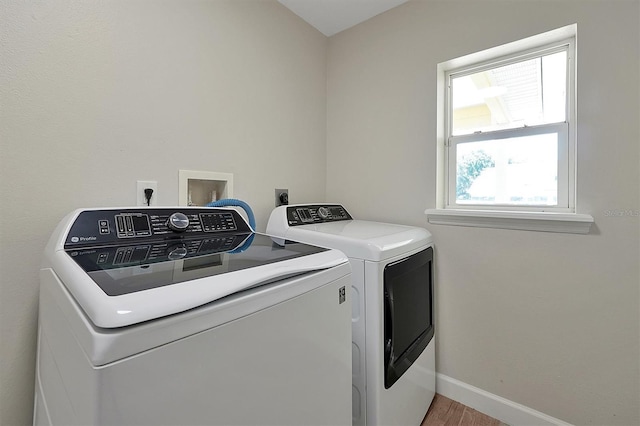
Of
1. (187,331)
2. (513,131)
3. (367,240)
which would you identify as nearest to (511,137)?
(513,131)

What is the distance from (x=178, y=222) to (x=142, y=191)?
28cm

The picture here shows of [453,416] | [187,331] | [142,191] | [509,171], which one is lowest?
[453,416]

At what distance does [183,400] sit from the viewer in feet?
1.59

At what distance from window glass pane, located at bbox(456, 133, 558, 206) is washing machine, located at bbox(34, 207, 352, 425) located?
1.21m

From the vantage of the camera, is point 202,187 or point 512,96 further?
point 512,96

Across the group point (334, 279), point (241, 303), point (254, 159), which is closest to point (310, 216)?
point (254, 159)

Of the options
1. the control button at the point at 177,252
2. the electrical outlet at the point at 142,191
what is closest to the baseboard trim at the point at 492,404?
the control button at the point at 177,252

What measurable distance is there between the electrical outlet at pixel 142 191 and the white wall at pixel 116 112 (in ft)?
0.07

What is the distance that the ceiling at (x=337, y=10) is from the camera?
1809mm

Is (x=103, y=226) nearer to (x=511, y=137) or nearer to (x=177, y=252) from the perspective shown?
(x=177, y=252)

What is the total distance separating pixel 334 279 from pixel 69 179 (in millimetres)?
1016

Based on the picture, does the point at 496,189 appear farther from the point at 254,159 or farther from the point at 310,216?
the point at 254,159

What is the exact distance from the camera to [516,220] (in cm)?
144

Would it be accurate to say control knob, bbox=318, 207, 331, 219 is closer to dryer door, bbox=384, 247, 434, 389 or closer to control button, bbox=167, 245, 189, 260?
dryer door, bbox=384, 247, 434, 389
